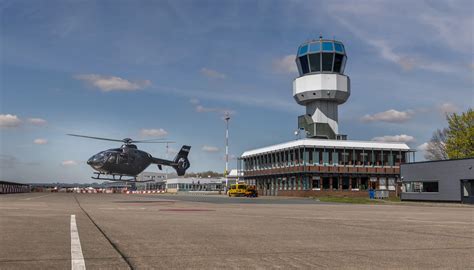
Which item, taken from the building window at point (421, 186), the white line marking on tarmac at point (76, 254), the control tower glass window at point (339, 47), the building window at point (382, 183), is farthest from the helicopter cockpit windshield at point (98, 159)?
the white line marking on tarmac at point (76, 254)

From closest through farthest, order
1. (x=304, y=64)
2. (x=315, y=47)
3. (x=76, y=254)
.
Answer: (x=76, y=254) → (x=315, y=47) → (x=304, y=64)

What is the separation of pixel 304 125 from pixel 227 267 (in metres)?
78.4

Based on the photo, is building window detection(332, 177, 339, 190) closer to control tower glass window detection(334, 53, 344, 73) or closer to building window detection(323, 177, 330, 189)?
building window detection(323, 177, 330, 189)

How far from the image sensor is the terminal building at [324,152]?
7481 cm

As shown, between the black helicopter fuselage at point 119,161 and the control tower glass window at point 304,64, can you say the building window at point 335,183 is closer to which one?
the control tower glass window at point 304,64

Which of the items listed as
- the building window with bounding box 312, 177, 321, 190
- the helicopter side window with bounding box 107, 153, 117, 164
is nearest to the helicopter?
the helicopter side window with bounding box 107, 153, 117, 164

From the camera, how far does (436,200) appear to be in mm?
52125

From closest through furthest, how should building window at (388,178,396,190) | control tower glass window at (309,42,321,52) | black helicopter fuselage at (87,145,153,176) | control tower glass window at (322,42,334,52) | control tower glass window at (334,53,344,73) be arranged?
black helicopter fuselage at (87,145,153,176) < building window at (388,178,396,190) < control tower glass window at (322,42,334,52) < control tower glass window at (309,42,321,52) < control tower glass window at (334,53,344,73)

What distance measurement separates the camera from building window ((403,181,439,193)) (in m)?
53.0

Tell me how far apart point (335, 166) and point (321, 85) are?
1406 centimetres

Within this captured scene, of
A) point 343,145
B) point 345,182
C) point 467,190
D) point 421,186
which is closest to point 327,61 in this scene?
point 343,145

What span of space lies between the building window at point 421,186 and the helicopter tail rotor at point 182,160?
40.5 metres

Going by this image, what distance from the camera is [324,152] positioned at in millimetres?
75938

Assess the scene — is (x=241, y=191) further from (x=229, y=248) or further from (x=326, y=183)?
(x=229, y=248)
